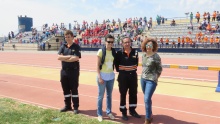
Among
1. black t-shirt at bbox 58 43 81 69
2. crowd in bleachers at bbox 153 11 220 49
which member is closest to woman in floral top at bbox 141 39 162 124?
black t-shirt at bbox 58 43 81 69

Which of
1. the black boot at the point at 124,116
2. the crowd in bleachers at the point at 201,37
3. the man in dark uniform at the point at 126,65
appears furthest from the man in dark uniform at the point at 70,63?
the crowd in bleachers at the point at 201,37

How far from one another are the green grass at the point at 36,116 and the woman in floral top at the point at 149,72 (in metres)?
0.97

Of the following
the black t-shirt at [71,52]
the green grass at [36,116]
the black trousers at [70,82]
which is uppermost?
the black t-shirt at [71,52]

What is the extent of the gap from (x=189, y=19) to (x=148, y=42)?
3245cm

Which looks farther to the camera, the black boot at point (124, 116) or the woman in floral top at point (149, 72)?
the black boot at point (124, 116)

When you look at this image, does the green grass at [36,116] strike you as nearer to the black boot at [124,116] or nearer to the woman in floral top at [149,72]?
the black boot at [124,116]

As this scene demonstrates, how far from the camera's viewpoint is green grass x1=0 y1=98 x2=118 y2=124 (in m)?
6.01

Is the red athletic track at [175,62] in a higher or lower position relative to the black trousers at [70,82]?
lower

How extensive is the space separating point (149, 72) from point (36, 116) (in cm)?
288

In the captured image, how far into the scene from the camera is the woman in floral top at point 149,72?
18.4 ft

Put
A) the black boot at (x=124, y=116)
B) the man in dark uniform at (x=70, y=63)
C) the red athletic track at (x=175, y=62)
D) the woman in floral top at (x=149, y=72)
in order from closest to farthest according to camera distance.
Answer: the woman in floral top at (x=149, y=72) < the black boot at (x=124, y=116) < the man in dark uniform at (x=70, y=63) < the red athletic track at (x=175, y=62)

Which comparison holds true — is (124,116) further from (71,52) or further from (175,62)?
(175,62)

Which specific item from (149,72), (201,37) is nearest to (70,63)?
(149,72)

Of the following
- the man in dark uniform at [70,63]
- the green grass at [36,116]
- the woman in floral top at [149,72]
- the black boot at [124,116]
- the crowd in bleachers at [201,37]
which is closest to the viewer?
the woman in floral top at [149,72]
